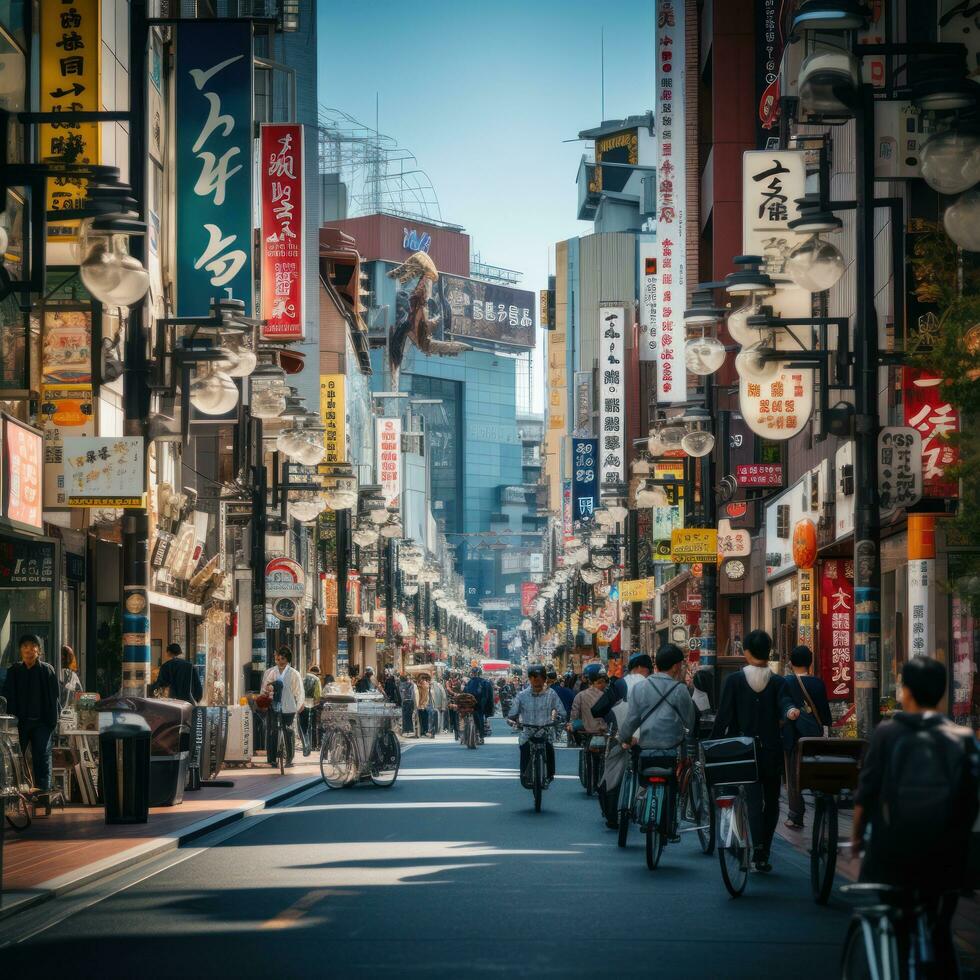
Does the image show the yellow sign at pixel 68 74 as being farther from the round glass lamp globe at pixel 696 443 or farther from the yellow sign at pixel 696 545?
the yellow sign at pixel 696 545

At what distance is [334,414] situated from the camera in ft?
215

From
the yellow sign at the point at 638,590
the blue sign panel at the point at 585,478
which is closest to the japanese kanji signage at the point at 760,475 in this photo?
the yellow sign at the point at 638,590

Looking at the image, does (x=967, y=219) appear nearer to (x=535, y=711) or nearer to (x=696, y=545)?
(x=535, y=711)

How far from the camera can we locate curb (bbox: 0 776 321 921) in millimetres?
12461

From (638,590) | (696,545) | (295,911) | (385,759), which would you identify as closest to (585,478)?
(638,590)

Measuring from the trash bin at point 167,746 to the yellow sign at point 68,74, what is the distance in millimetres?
7339

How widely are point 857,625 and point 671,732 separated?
240cm

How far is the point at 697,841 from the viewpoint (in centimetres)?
1922

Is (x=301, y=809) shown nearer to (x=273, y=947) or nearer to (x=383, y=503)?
(x=273, y=947)

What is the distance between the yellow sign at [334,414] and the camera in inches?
2482

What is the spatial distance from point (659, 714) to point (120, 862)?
478 centimetres

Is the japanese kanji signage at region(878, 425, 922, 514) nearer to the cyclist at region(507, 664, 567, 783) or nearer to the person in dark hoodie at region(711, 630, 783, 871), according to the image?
the cyclist at region(507, 664, 567, 783)

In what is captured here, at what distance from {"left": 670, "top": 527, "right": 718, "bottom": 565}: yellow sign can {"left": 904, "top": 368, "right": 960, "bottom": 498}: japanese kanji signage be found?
9230 millimetres

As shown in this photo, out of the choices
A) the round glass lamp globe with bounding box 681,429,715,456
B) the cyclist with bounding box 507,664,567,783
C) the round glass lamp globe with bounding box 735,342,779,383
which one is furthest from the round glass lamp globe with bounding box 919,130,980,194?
the round glass lamp globe with bounding box 681,429,715,456
